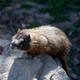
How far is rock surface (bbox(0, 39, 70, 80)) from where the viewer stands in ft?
10.4

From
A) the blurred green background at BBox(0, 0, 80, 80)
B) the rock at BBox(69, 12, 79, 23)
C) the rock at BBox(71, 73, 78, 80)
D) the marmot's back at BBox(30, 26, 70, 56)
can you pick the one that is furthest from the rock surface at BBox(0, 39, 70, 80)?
the rock at BBox(69, 12, 79, 23)

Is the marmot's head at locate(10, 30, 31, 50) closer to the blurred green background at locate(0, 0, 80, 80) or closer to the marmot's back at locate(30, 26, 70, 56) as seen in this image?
the marmot's back at locate(30, 26, 70, 56)

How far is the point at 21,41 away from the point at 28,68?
589mm

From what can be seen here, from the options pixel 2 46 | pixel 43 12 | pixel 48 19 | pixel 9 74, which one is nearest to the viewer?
pixel 9 74

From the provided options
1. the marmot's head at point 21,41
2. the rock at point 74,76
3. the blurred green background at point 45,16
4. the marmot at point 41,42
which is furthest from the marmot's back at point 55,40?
the blurred green background at point 45,16

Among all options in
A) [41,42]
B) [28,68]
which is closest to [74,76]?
[41,42]

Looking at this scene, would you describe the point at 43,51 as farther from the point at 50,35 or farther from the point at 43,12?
the point at 43,12

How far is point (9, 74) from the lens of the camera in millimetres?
3143

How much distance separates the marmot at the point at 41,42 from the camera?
3459 mm

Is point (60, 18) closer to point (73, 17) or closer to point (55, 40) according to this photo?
point (73, 17)

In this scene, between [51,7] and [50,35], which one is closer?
[50,35]

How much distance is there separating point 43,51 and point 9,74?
107 centimetres

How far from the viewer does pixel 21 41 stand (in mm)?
3426

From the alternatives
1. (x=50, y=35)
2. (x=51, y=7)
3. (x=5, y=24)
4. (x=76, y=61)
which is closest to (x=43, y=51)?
(x=50, y=35)
